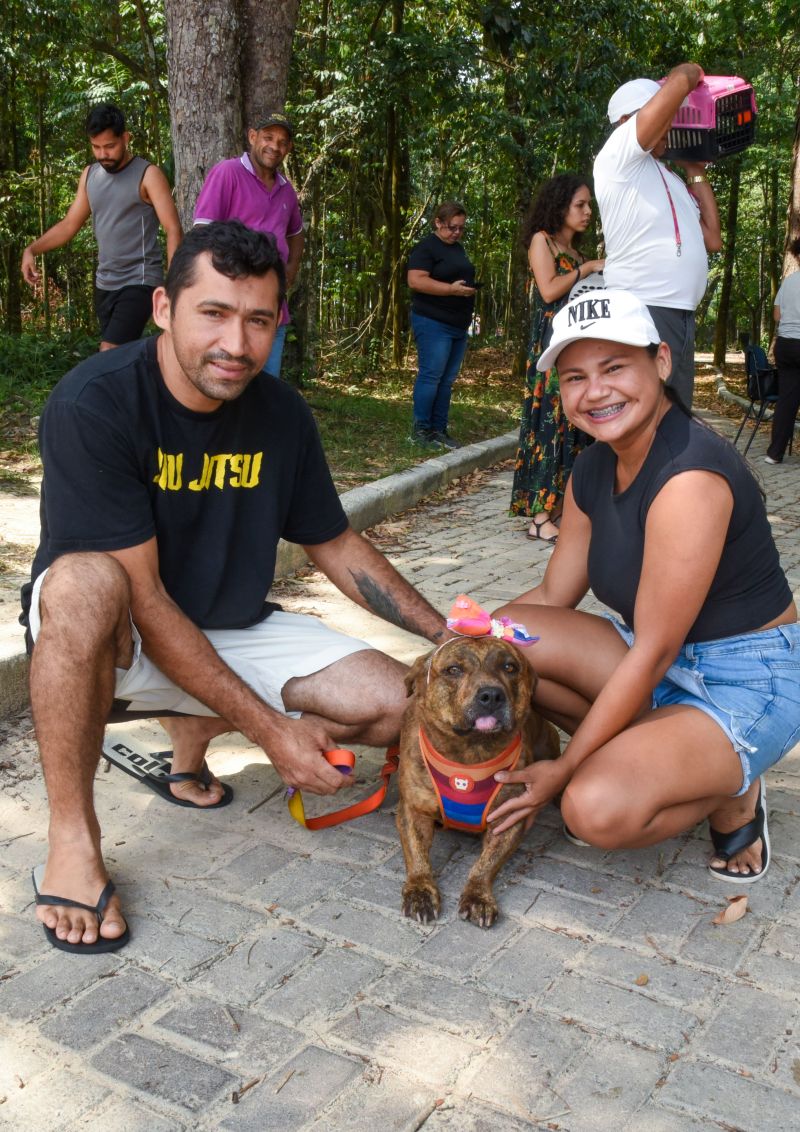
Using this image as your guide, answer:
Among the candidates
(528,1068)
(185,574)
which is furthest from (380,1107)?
(185,574)

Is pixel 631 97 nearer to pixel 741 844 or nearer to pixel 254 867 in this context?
pixel 741 844

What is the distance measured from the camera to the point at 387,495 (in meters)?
8.04

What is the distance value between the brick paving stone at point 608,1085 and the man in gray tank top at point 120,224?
6177 millimetres

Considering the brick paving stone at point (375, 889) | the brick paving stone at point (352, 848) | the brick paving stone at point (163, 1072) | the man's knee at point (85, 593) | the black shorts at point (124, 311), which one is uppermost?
the black shorts at point (124, 311)

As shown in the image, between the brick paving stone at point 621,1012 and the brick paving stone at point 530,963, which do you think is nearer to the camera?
the brick paving stone at point 621,1012

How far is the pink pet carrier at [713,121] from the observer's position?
595 centimetres

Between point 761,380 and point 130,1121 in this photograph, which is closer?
point 130,1121

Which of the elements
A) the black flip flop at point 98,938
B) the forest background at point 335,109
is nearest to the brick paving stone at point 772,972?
the black flip flop at point 98,938

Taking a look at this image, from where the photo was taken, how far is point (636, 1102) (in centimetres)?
238

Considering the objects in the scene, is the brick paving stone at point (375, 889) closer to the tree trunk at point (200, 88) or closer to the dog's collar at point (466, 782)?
the dog's collar at point (466, 782)

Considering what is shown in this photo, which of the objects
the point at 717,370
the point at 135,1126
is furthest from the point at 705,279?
the point at 717,370

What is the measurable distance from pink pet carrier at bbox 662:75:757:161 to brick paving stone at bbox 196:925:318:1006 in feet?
16.1

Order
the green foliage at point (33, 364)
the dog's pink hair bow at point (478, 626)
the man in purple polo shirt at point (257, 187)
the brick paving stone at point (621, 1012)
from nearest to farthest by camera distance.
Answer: the brick paving stone at point (621, 1012) → the dog's pink hair bow at point (478, 626) → the man in purple polo shirt at point (257, 187) → the green foliage at point (33, 364)

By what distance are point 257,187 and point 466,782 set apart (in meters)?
5.61
